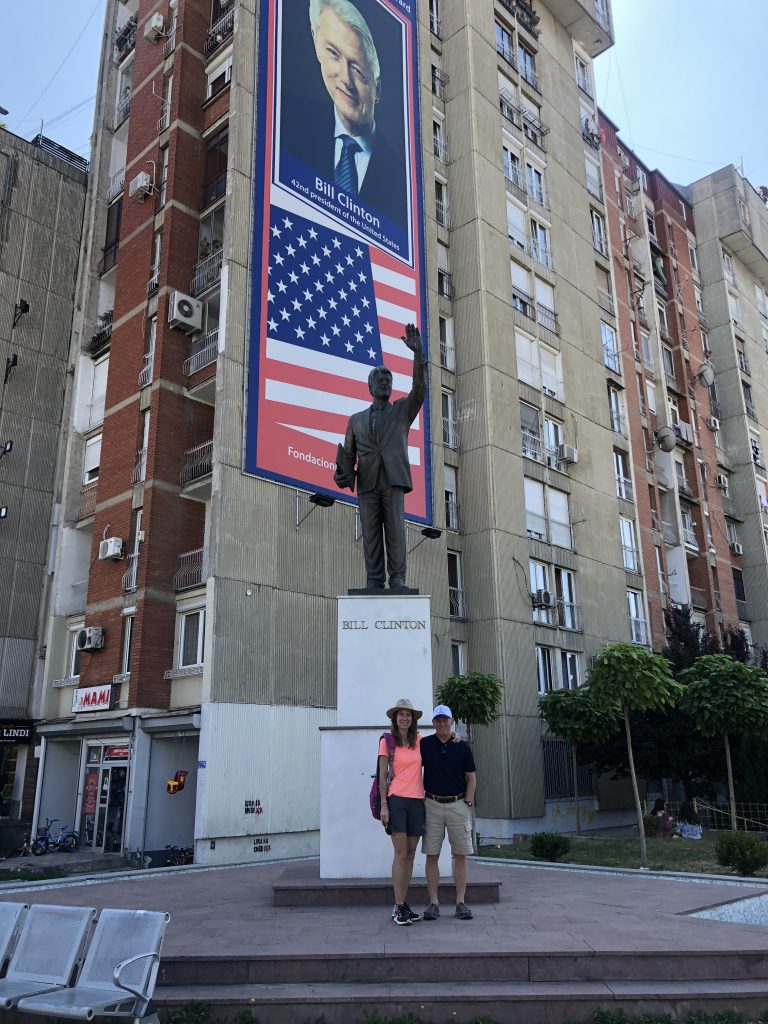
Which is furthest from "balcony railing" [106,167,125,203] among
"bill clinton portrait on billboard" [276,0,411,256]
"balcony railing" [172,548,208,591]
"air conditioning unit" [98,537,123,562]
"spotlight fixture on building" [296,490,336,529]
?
"spotlight fixture on building" [296,490,336,529]

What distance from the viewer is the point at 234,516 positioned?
22031 millimetres

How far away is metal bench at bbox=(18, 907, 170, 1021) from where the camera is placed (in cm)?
520

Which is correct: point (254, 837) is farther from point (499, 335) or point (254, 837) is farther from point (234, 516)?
point (499, 335)

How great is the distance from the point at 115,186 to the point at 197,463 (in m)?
13.6

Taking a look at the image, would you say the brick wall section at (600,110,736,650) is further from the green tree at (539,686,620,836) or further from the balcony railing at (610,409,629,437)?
the green tree at (539,686,620,836)

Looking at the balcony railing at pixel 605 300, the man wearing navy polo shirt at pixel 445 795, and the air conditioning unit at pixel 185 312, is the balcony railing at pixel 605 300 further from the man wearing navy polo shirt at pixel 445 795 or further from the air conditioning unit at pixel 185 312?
the man wearing navy polo shirt at pixel 445 795

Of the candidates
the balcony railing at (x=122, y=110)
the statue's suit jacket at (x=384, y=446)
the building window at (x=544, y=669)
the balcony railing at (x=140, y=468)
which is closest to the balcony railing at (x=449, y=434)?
the building window at (x=544, y=669)

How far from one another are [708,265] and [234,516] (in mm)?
38938

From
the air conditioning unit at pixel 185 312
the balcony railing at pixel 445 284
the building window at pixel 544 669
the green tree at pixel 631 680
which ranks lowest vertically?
the green tree at pixel 631 680

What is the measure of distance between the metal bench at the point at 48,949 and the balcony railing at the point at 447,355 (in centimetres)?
2617

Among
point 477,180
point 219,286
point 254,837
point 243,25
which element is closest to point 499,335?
point 477,180

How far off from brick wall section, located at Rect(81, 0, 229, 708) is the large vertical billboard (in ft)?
8.11

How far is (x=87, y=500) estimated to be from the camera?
89.5 ft

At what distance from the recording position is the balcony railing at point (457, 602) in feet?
92.9
